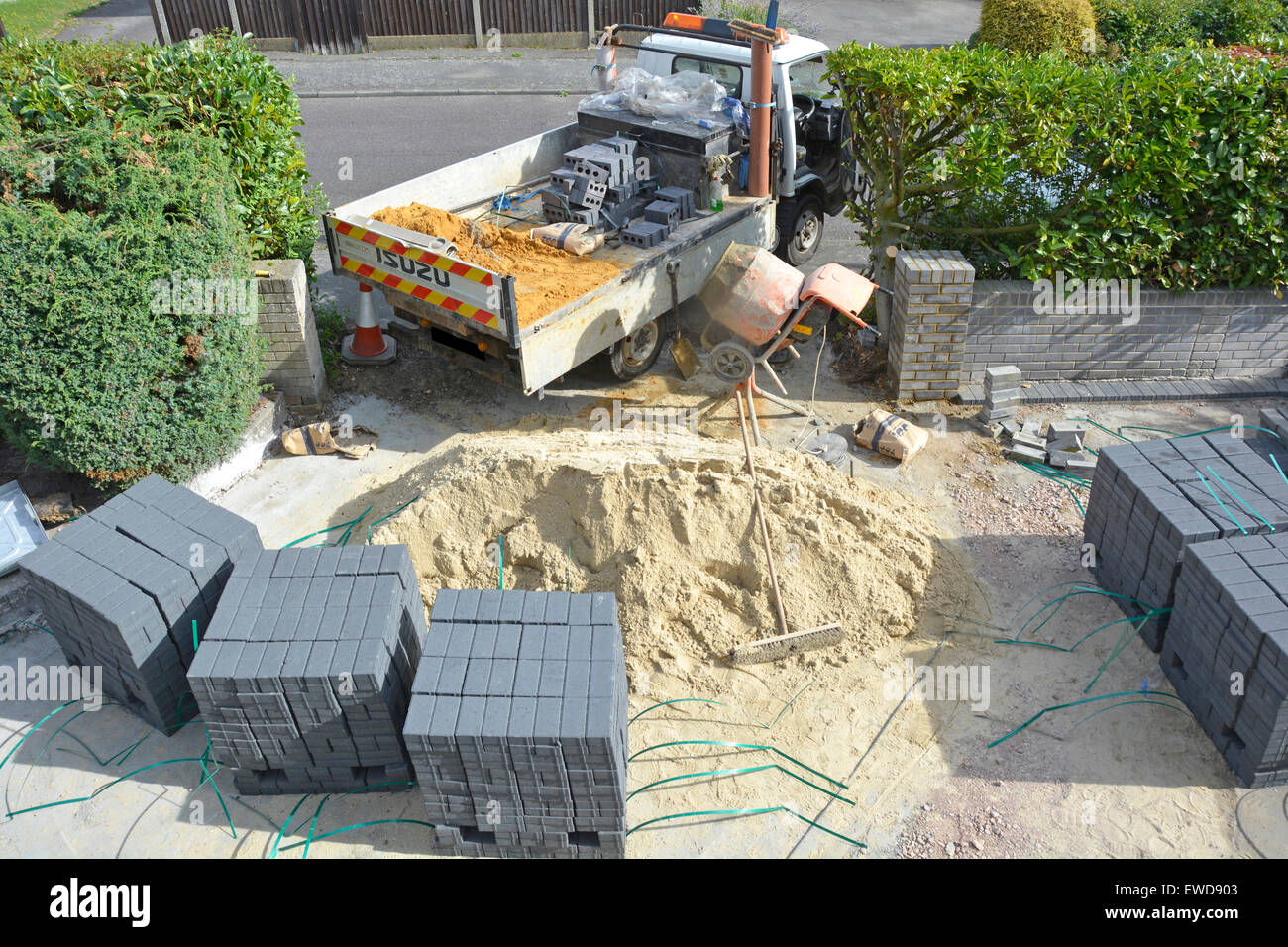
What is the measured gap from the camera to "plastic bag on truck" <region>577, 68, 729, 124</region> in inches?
397

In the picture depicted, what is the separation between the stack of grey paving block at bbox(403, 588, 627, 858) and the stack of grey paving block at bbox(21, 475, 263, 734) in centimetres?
165

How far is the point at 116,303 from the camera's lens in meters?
7.20

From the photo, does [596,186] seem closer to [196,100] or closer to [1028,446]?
[196,100]

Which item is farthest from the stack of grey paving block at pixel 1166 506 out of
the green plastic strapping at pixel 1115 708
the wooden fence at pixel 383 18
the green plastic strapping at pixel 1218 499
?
the wooden fence at pixel 383 18

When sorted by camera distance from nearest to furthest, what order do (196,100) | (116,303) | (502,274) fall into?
(116,303) < (502,274) < (196,100)

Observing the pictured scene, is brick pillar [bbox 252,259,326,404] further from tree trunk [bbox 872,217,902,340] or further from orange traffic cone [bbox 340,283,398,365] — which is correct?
tree trunk [bbox 872,217,902,340]

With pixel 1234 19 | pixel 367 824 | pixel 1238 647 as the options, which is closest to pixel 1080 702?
pixel 1238 647

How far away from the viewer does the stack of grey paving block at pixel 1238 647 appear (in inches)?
218

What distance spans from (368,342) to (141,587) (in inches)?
166

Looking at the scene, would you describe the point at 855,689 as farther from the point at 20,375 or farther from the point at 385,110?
the point at 385,110

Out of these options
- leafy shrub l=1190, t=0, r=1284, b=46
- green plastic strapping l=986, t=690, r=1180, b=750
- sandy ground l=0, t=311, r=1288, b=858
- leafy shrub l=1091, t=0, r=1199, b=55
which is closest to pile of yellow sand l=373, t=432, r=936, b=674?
sandy ground l=0, t=311, r=1288, b=858

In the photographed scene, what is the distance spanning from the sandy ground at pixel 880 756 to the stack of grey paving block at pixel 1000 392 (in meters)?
1.28

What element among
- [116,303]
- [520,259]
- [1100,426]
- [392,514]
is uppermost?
[116,303]

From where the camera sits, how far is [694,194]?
986 cm
